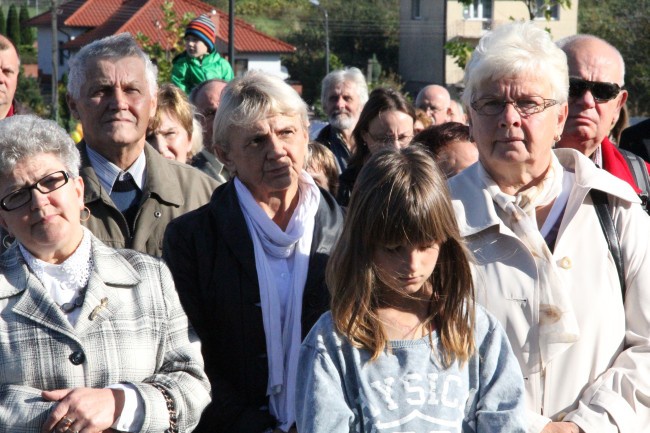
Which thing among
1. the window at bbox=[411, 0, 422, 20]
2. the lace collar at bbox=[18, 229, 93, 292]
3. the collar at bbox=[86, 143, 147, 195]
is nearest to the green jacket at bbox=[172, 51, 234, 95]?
the collar at bbox=[86, 143, 147, 195]

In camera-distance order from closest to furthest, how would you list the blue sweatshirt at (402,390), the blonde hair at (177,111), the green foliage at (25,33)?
the blue sweatshirt at (402,390) → the blonde hair at (177,111) → the green foliage at (25,33)

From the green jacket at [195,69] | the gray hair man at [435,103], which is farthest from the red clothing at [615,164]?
the gray hair man at [435,103]

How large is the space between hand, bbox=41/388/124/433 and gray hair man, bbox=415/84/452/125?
7955 millimetres

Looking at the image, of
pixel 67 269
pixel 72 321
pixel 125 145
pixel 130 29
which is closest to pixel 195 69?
pixel 125 145

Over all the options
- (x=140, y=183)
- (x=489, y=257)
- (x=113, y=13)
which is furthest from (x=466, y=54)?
(x=113, y=13)

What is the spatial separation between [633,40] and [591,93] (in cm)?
3537

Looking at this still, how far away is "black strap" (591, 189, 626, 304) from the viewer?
3314 mm

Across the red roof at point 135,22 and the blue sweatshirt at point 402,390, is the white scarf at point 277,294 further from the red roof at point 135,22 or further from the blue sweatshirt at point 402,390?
the red roof at point 135,22

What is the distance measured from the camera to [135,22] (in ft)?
165

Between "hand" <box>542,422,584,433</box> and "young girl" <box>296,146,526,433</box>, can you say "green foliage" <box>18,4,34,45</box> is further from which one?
"hand" <box>542,422,584,433</box>

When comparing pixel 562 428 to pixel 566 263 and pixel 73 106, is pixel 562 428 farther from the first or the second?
pixel 73 106

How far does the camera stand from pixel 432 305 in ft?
10.1

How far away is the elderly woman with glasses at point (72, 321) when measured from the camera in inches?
124

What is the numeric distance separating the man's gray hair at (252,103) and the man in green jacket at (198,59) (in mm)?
5932
